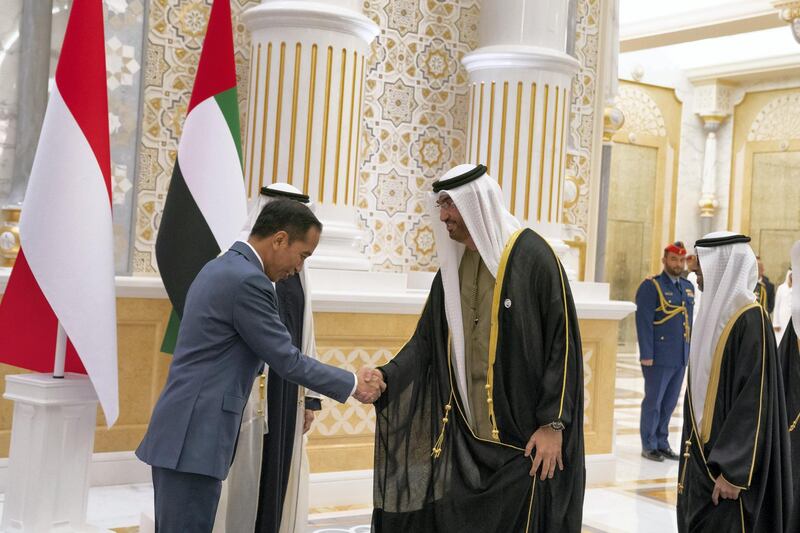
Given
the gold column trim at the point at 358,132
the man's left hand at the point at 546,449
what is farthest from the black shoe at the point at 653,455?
the man's left hand at the point at 546,449

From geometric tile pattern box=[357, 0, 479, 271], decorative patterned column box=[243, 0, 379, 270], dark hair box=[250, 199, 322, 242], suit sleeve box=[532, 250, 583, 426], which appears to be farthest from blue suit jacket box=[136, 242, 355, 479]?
geometric tile pattern box=[357, 0, 479, 271]

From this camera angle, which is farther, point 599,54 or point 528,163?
point 599,54

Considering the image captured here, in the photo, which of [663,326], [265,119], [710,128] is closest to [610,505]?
[663,326]

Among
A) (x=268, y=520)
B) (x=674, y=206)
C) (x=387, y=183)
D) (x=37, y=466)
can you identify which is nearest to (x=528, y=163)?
(x=387, y=183)

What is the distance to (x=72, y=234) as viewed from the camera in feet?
11.8

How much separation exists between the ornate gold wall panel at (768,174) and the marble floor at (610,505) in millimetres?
8447

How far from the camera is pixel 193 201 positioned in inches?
166

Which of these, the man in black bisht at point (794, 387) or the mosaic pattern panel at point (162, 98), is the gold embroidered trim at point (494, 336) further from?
the mosaic pattern panel at point (162, 98)

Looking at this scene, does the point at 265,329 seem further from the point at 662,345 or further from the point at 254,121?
the point at 662,345

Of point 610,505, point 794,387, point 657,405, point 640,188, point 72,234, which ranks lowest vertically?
point 610,505

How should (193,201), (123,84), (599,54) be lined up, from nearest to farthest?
1. (193,201)
2. (123,84)
3. (599,54)

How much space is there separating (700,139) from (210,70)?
40.5ft

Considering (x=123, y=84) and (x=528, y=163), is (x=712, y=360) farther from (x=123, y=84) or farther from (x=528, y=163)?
(x=123, y=84)

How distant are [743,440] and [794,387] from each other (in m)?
0.91
